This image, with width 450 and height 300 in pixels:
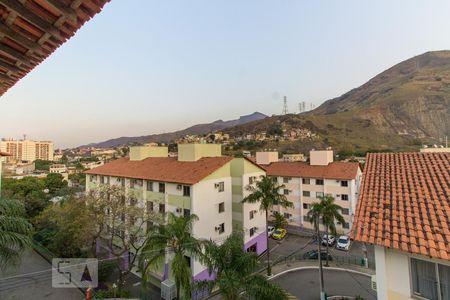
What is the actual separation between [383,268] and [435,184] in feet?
12.2

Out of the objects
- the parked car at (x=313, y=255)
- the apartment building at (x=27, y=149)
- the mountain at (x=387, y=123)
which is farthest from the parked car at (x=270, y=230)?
the apartment building at (x=27, y=149)

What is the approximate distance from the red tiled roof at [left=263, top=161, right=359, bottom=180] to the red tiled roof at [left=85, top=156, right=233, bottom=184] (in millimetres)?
19215

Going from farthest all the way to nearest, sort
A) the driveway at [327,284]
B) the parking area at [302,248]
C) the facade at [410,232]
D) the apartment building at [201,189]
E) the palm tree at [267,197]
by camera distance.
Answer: the parking area at [302,248], the palm tree at [267,197], the apartment building at [201,189], the driveway at [327,284], the facade at [410,232]

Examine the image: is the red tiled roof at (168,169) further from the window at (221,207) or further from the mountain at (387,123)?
the mountain at (387,123)

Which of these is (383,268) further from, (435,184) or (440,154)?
(440,154)

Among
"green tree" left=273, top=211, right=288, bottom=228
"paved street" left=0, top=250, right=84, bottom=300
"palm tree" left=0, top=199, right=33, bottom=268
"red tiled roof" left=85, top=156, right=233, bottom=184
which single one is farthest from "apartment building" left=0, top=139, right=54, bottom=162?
"palm tree" left=0, top=199, right=33, bottom=268

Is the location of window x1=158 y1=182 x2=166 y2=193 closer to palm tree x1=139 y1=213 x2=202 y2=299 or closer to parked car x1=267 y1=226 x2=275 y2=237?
palm tree x1=139 y1=213 x2=202 y2=299

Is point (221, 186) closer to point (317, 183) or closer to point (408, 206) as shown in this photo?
point (408, 206)

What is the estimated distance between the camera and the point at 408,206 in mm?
8023

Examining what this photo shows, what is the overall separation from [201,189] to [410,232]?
17578mm

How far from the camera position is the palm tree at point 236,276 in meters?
11.6

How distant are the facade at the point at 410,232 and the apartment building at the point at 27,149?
597ft

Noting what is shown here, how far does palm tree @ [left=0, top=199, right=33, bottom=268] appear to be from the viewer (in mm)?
9172

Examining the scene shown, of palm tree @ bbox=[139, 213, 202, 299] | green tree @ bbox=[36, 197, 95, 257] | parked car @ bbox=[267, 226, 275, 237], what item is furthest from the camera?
parked car @ bbox=[267, 226, 275, 237]
